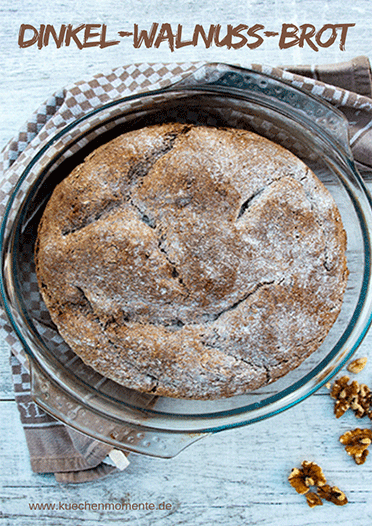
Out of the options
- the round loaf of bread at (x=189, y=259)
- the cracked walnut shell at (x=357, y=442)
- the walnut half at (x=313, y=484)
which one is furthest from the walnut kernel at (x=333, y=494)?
the round loaf of bread at (x=189, y=259)

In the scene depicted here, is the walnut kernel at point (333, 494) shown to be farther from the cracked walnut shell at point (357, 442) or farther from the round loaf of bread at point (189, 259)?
the round loaf of bread at point (189, 259)

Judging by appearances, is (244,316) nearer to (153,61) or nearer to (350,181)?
(350,181)

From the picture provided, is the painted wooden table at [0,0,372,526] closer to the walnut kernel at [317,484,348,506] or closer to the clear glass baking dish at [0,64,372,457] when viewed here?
the walnut kernel at [317,484,348,506]

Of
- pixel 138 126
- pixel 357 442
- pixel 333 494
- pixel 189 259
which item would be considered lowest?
pixel 333 494

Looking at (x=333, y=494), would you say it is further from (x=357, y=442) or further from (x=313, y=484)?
(x=357, y=442)

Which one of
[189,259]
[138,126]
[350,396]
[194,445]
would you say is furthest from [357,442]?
[138,126]

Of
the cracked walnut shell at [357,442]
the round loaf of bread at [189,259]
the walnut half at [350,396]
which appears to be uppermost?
the round loaf of bread at [189,259]
